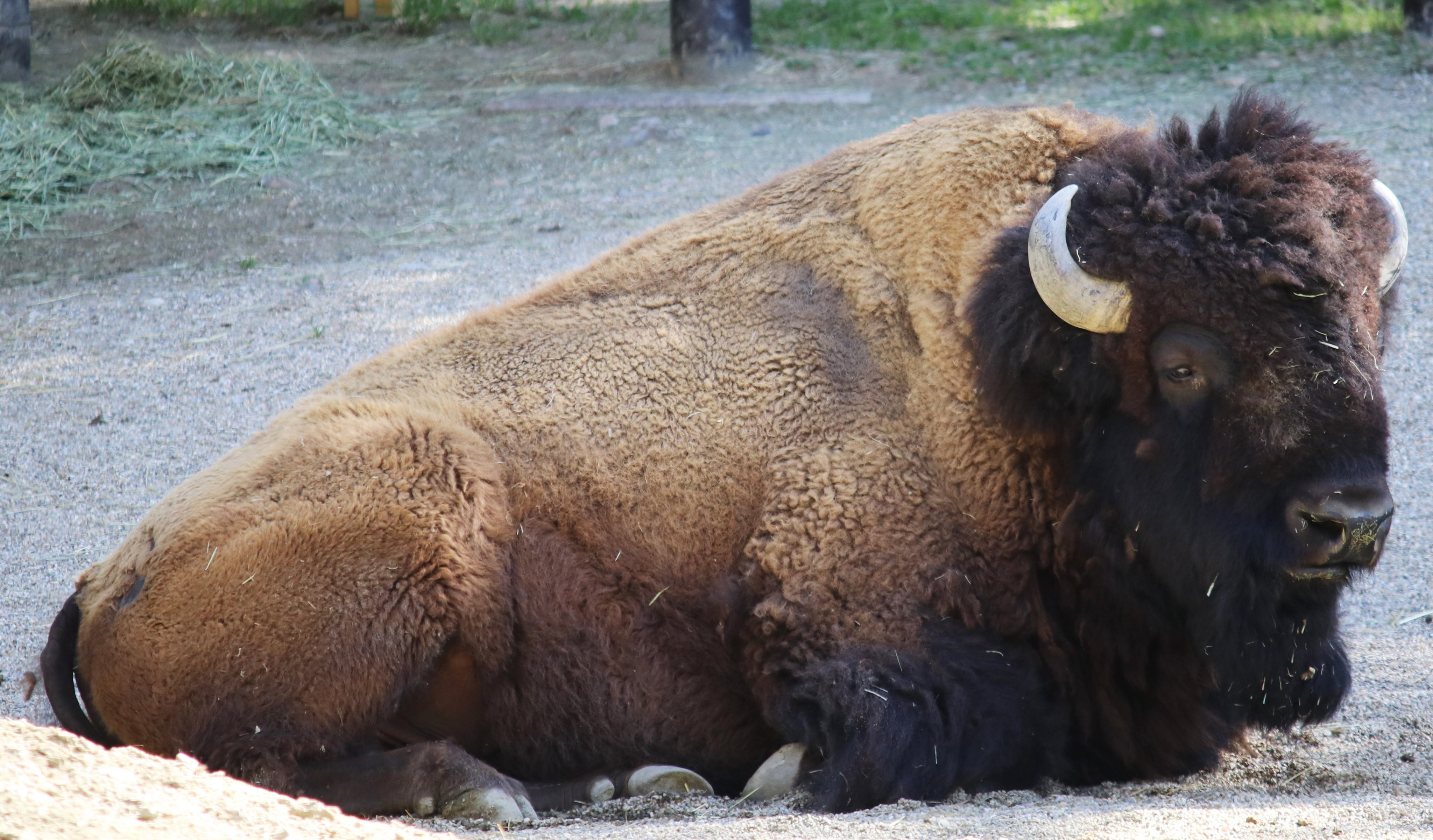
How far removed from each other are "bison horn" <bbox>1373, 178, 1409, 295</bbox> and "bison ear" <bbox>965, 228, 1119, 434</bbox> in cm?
71

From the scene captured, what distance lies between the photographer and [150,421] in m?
6.28

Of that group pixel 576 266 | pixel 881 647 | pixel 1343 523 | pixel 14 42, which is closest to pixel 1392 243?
pixel 1343 523

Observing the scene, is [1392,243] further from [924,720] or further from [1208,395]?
[924,720]

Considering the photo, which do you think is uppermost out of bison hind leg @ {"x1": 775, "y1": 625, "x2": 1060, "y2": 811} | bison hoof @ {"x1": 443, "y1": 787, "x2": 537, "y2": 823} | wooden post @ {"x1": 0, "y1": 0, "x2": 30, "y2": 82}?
wooden post @ {"x1": 0, "y1": 0, "x2": 30, "y2": 82}

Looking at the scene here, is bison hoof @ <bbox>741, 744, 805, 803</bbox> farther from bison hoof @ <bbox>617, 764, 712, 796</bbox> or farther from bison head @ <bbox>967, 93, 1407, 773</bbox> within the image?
bison head @ <bbox>967, 93, 1407, 773</bbox>

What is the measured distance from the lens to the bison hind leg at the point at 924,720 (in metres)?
3.38

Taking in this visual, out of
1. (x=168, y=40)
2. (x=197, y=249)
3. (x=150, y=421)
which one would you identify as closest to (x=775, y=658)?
(x=150, y=421)

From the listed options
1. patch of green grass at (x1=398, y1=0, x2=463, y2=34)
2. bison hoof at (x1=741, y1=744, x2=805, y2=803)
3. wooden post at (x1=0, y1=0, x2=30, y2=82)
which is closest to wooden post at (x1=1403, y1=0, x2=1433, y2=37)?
patch of green grass at (x1=398, y1=0, x2=463, y2=34)

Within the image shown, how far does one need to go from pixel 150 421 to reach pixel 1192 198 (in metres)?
4.87

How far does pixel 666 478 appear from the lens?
3805 millimetres

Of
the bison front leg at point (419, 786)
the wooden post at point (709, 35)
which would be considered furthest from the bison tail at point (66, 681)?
the wooden post at point (709, 35)

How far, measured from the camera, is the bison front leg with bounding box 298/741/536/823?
3.39 meters

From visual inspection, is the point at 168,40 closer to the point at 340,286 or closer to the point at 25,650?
the point at 340,286

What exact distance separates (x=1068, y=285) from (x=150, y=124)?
30.2ft
